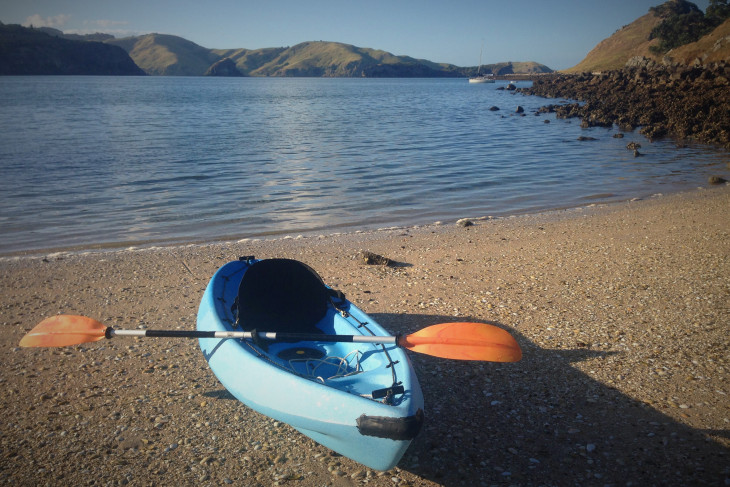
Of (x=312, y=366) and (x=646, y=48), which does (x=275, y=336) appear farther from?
(x=646, y=48)

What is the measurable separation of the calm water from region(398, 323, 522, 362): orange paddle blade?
7911mm

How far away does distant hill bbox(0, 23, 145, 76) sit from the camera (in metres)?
136

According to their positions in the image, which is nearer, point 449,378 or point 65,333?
point 65,333

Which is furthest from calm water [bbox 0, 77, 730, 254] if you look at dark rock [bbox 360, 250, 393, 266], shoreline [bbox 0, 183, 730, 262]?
dark rock [bbox 360, 250, 393, 266]

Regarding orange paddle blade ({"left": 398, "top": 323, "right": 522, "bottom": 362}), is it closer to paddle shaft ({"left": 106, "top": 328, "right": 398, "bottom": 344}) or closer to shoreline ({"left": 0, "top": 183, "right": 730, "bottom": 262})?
paddle shaft ({"left": 106, "top": 328, "right": 398, "bottom": 344})

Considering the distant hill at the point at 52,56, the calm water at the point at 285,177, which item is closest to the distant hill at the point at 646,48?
the calm water at the point at 285,177

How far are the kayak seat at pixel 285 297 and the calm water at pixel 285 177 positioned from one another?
608cm

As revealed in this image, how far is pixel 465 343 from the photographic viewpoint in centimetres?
438

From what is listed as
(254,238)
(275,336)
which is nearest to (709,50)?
(254,238)

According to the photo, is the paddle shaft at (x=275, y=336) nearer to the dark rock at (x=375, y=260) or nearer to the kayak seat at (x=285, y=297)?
the kayak seat at (x=285, y=297)

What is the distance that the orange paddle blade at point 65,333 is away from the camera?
5109 millimetres

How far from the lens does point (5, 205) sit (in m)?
13.9

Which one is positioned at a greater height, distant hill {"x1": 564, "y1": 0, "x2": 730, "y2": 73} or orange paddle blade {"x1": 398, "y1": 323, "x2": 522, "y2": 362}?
distant hill {"x1": 564, "y1": 0, "x2": 730, "y2": 73}

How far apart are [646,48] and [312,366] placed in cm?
8081
